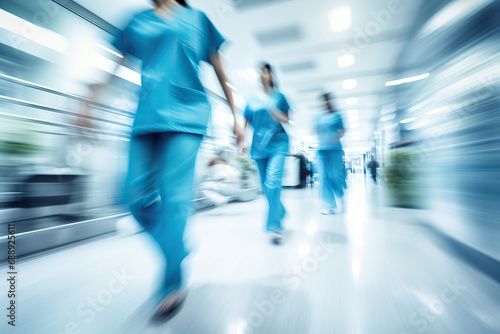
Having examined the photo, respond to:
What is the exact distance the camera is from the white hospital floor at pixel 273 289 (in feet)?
2.24

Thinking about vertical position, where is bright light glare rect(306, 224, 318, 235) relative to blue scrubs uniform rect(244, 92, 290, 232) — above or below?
below

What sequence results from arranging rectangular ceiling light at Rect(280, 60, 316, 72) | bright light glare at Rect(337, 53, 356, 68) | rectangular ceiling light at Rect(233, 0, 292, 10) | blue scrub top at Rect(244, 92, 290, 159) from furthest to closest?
rectangular ceiling light at Rect(280, 60, 316, 72) → bright light glare at Rect(337, 53, 356, 68) → rectangular ceiling light at Rect(233, 0, 292, 10) → blue scrub top at Rect(244, 92, 290, 159)

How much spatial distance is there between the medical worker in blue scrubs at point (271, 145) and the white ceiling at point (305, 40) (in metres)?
1.30

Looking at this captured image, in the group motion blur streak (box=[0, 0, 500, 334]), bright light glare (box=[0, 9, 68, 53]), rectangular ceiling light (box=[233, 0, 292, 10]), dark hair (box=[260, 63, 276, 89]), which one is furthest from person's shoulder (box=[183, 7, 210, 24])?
bright light glare (box=[0, 9, 68, 53])

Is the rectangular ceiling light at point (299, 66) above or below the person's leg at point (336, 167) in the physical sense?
above

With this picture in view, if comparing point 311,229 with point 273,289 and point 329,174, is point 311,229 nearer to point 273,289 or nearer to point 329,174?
point 329,174

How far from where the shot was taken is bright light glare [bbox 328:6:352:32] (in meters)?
3.65

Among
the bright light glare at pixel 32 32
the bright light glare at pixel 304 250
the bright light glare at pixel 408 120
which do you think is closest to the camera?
the bright light glare at pixel 304 250

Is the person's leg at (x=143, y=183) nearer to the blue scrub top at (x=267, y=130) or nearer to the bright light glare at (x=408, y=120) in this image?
the blue scrub top at (x=267, y=130)

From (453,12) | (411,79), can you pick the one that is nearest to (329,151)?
(411,79)

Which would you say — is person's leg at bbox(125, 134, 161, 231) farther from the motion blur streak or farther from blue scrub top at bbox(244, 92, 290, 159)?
blue scrub top at bbox(244, 92, 290, 159)

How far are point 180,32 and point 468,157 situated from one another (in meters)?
1.53

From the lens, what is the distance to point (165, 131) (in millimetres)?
724

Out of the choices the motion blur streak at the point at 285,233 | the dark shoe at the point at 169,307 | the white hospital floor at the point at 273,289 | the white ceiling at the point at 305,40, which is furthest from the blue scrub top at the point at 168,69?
the white ceiling at the point at 305,40
